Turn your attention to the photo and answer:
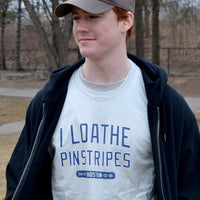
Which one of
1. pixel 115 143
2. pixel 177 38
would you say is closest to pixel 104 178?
pixel 115 143

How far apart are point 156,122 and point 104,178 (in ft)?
1.10

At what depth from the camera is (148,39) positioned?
31.6 metres

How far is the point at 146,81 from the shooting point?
1903mm

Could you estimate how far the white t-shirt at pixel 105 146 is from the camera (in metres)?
1.82

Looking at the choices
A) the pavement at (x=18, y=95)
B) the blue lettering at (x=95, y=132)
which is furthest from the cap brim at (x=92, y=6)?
the pavement at (x=18, y=95)

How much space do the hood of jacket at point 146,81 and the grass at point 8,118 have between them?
2957 mm

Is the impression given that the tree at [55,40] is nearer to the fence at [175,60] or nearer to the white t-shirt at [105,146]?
the white t-shirt at [105,146]

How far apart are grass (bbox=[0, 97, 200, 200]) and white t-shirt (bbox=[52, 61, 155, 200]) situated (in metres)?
2.96

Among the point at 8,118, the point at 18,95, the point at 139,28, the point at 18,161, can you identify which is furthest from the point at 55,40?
the point at 18,161

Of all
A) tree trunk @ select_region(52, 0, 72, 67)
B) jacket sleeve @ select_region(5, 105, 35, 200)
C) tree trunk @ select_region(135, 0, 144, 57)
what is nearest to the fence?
tree trunk @ select_region(135, 0, 144, 57)

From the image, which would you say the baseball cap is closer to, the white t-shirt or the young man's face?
the young man's face

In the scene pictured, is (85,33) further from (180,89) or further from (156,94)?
(180,89)

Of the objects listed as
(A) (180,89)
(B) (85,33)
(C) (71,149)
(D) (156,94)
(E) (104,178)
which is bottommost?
(A) (180,89)

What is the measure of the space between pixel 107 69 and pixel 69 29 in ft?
26.2
